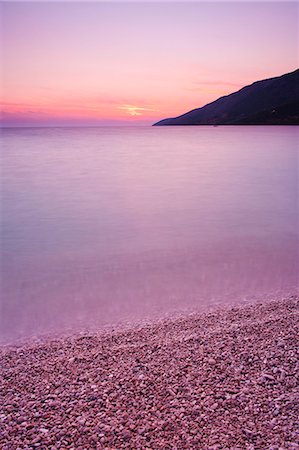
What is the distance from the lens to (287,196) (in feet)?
44.7

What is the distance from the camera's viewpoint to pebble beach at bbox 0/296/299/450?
2.79 meters

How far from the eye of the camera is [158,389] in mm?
3238

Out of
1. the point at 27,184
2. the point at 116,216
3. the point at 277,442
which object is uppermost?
the point at 27,184

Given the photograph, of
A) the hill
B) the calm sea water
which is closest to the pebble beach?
the calm sea water

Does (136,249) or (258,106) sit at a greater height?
(258,106)

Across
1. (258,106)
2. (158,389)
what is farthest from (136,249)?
(258,106)

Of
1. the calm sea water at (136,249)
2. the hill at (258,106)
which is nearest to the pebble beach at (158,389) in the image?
the calm sea water at (136,249)

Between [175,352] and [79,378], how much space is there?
3.46 ft

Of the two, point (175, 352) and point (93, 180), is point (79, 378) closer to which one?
point (175, 352)

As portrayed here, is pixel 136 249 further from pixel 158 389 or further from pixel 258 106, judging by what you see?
pixel 258 106

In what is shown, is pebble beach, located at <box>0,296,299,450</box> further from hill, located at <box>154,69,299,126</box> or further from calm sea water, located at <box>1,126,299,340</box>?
hill, located at <box>154,69,299,126</box>

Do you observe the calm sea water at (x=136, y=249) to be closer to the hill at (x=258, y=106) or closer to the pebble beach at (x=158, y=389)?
the pebble beach at (x=158, y=389)

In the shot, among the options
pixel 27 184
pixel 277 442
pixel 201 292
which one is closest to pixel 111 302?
pixel 201 292

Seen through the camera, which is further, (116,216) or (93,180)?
(93,180)
